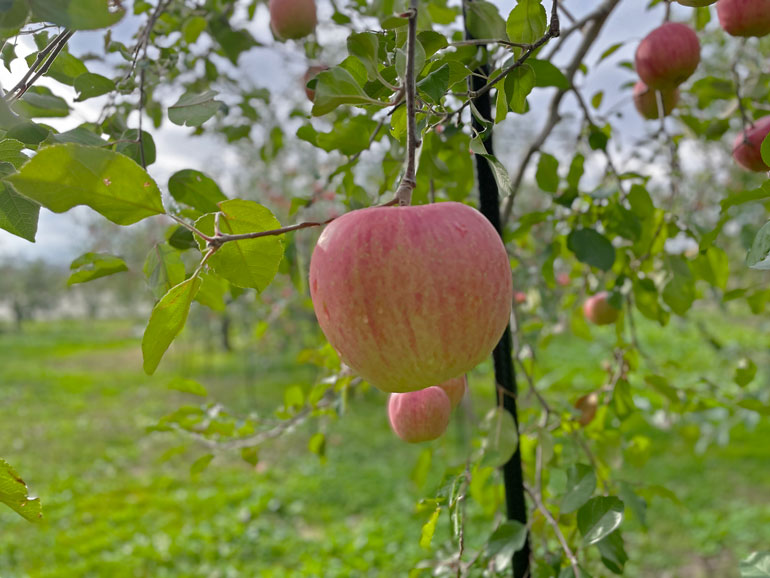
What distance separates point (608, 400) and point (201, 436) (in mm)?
778

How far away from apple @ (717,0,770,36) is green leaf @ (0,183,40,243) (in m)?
0.92

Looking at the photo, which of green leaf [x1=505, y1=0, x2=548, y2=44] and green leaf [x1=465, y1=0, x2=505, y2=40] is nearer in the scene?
green leaf [x1=505, y1=0, x2=548, y2=44]

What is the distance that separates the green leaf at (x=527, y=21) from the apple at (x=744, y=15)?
1.62 ft

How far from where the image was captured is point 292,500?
12.7 ft

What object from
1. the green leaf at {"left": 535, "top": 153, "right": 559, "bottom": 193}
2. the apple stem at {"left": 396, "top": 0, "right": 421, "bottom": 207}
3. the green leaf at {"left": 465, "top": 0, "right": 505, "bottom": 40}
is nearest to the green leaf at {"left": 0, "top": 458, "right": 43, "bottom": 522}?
the apple stem at {"left": 396, "top": 0, "right": 421, "bottom": 207}

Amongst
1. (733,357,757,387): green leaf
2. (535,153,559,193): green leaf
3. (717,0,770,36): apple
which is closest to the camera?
(717,0,770,36): apple

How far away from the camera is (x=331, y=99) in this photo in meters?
0.43

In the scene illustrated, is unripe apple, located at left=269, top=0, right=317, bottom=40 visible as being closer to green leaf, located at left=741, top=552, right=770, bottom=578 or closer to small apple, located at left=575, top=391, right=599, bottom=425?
small apple, located at left=575, top=391, right=599, bottom=425

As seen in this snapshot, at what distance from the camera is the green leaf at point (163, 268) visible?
1.96ft

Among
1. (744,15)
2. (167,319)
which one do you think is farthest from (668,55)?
(167,319)

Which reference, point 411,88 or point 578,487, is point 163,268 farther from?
point 578,487

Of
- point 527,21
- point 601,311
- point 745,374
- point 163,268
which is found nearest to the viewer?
point 527,21

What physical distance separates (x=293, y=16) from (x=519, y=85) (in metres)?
0.79

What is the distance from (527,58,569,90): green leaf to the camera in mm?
769
